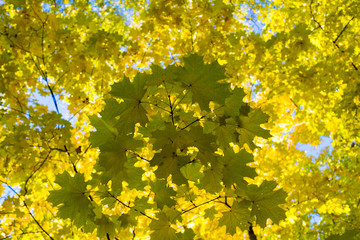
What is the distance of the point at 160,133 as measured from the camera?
1.00 metres

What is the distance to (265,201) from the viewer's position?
118 centimetres

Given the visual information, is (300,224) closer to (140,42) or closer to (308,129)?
(308,129)

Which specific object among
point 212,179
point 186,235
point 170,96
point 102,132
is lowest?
point 186,235

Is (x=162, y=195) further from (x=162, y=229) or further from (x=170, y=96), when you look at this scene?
(x=170, y=96)

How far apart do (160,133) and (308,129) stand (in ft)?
10.7

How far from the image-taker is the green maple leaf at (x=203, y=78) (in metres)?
0.93

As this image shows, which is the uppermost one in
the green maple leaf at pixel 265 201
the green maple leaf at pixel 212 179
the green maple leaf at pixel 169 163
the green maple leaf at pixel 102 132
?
the green maple leaf at pixel 102 132

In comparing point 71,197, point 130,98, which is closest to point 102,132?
point 130,98

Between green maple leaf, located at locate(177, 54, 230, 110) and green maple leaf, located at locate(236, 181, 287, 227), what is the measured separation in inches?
18.5

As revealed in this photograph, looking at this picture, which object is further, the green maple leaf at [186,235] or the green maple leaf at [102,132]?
the green maple leaf at [186,235]

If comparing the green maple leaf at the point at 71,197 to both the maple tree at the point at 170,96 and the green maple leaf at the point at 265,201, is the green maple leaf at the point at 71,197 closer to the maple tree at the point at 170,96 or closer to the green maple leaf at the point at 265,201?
the maple tree at the point at 170,96

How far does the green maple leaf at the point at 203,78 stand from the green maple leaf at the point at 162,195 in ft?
1.88

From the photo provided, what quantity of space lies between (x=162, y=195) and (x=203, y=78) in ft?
2.30

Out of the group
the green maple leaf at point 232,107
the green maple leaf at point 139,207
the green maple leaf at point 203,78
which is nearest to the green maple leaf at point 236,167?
the green maple leaf at point 232,107
